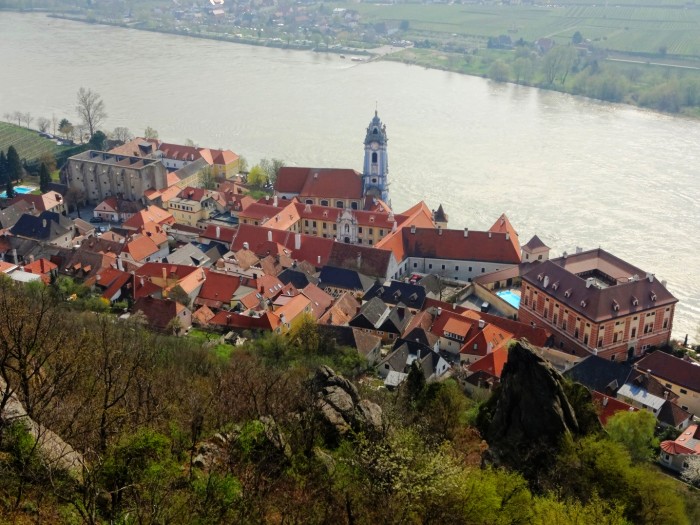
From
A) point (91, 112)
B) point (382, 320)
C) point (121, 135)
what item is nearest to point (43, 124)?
point (91, 112)

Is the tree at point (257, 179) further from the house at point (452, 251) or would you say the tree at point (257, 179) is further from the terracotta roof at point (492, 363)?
the terracotta roof at point (492, 363)

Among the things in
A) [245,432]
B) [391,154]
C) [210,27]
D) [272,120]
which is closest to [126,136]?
[272,120]

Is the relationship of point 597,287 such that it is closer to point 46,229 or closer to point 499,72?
point 46,229

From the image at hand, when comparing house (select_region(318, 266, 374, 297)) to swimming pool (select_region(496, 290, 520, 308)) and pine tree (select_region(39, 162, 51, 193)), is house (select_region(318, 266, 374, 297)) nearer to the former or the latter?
swimming pool (select_region(496, 290, 520, 308))

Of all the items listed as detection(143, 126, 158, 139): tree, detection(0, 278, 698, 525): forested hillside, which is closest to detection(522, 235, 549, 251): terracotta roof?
detection(0, 278, 698, 525): forested hillside

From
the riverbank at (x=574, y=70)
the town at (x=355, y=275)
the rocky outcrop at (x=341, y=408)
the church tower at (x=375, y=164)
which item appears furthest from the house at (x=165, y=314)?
the riverbank at (x=574, y=70)
